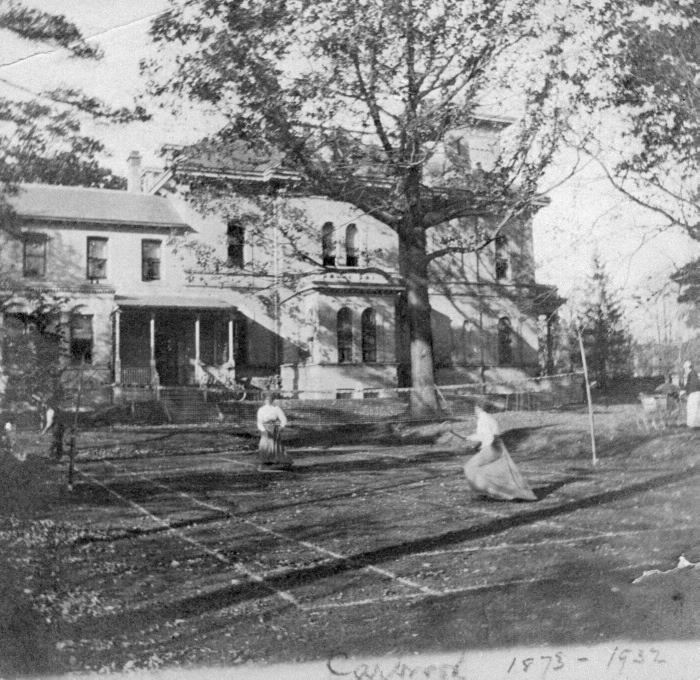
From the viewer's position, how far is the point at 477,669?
11.4 feet

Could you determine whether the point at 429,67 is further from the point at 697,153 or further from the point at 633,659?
the point at 633,659

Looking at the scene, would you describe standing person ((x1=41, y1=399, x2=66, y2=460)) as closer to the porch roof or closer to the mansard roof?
the porch roof

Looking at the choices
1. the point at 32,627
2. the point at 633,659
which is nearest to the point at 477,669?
the point at 633,659

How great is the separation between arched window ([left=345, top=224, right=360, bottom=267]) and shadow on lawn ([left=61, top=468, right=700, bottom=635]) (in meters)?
2.69

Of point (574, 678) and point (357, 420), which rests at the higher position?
point (357, 420)

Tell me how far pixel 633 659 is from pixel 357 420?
9.81ft

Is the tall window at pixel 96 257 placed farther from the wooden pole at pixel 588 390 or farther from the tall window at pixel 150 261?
the wooden pole at pixel 588 390

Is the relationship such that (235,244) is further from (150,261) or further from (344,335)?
(344,335)

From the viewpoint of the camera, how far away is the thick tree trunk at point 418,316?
5.35 m

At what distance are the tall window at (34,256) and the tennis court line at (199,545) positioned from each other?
1.68m

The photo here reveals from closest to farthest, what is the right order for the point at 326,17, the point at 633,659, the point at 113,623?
the point at 113,623
the point at 633,659
the point at 326,17

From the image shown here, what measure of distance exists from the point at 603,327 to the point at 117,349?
3.23m

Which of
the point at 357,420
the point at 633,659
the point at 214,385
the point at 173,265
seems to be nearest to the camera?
the point at 633,659

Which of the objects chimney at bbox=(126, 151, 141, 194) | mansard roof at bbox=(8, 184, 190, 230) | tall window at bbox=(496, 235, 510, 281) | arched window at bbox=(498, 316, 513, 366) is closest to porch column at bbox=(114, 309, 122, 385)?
mansard roof at bbox=(8, 184, 190, 230)
